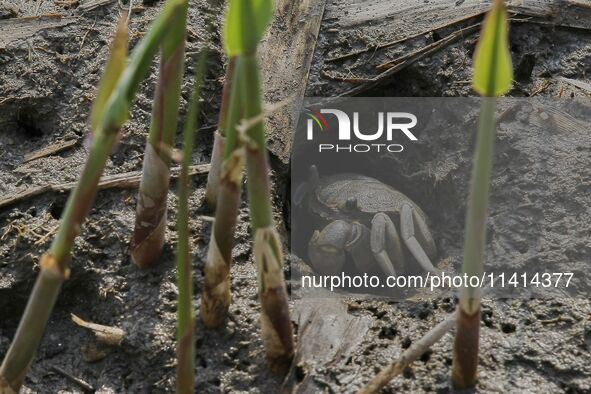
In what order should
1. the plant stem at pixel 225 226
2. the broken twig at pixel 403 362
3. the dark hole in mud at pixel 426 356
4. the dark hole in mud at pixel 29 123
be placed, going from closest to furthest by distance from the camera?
1. the plant stem at pixel 225 226
2. the broken twig at pixel 403 362
3. the dark hole in mud at pixel 426 356
4. the dark hole in mud at pixel 29 123

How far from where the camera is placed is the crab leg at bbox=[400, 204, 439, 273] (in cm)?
296

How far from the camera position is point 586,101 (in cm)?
281

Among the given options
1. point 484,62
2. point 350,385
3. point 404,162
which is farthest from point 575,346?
point 404,162

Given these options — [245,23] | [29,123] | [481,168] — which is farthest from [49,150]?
[481,168]

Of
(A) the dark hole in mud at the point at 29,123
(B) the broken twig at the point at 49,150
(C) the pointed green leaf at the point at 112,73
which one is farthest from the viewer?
(A) the dark hole in mud at the point at 29,123

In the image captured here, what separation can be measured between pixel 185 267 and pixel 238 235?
950mm

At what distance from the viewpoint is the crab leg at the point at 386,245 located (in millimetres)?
3090

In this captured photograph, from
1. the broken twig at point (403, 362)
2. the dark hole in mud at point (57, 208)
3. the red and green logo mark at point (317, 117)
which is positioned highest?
the red and green logo mark at point (317, 117)

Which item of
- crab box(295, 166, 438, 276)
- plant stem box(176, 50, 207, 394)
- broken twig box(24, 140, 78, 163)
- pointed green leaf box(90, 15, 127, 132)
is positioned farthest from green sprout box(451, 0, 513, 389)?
broken twig box(24, 140, 78, 163)

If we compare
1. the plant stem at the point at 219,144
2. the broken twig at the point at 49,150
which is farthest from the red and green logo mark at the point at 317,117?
the broken twig at the point at 49,150

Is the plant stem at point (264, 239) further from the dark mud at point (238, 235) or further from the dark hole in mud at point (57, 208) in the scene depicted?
the dark hole in mud at point (57, 208)

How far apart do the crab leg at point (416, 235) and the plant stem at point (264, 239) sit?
3.52 feet

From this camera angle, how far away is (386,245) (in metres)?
3.18

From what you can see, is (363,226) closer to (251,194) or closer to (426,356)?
(426,356)
